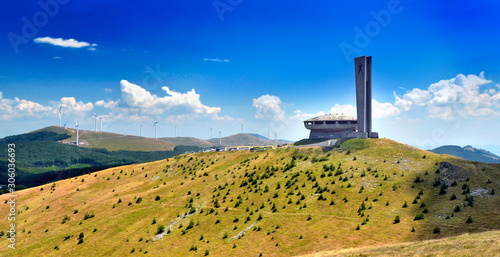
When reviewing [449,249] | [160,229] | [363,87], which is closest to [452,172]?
[449,249]

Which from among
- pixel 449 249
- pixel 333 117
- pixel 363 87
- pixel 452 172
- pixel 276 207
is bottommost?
pixel 276 207

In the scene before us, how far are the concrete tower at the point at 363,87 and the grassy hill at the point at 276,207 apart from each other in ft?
38.6

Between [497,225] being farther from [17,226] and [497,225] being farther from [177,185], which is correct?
[17,226]

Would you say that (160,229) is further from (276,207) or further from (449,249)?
(449,249)

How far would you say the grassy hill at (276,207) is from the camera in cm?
4675

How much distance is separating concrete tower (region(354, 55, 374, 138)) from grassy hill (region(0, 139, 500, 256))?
11760 millimetres

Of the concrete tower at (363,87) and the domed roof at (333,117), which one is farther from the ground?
the concrete tower at (363,87)

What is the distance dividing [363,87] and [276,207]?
56404 millimetres

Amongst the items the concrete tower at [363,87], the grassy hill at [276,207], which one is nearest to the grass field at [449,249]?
the grassy hill at [276,207]

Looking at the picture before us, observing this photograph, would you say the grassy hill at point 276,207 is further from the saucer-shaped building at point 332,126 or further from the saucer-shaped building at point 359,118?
the saucer-shaped building at point 332,126

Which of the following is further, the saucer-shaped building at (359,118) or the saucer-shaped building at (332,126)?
the saucer-shaped building at (332,126)

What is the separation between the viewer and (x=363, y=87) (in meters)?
99.0

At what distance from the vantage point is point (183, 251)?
51594mm

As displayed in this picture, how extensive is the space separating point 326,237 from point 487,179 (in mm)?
34150
